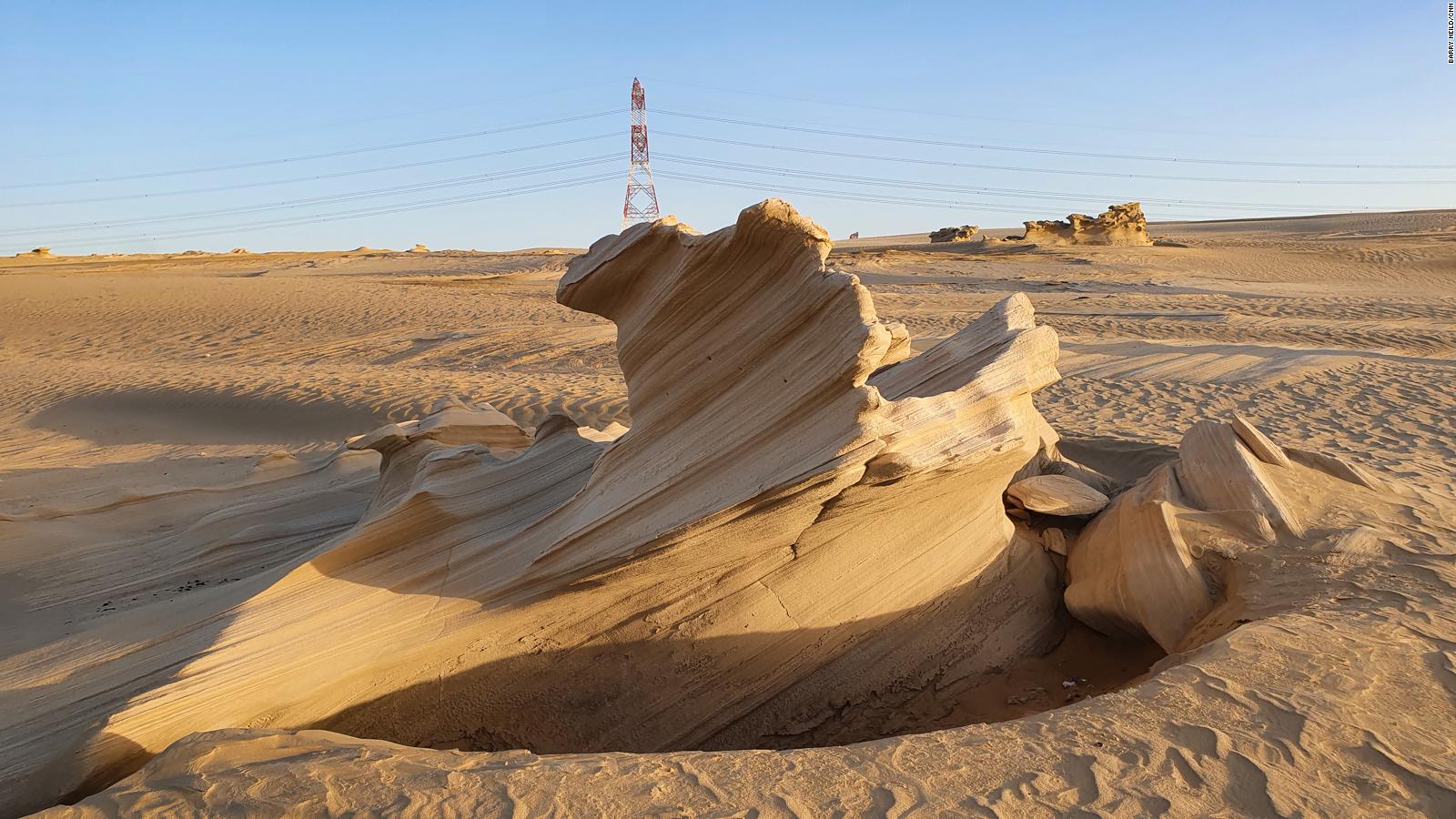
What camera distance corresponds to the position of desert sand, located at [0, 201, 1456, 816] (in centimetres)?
259

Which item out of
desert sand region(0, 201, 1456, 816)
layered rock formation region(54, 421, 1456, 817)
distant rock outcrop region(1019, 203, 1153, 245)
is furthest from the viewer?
distant rock outcrop region(1019, 203, 1153, 245)

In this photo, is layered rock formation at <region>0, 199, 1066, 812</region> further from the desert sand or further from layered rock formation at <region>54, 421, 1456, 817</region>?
layered rock formation at <region>54, 421, 1456, 817</region>

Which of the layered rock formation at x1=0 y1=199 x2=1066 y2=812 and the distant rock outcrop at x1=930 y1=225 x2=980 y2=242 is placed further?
the distant rock outcrop at x1=930 y1=225 x2=980 y2=242

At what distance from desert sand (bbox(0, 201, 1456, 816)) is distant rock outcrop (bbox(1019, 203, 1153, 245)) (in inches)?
933

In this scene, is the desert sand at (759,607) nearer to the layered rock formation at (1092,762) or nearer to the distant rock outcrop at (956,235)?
the layered rock formation at (1092,762)

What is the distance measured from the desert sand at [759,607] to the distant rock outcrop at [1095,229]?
23698mm

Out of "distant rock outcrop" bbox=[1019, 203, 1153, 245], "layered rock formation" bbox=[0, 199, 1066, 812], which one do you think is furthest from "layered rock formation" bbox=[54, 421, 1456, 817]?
"distant rock outcrop" bbox=[1019, 203, 1153, 245]

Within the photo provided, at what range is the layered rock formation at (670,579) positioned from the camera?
3.39 metres

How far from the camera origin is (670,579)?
3.79 m

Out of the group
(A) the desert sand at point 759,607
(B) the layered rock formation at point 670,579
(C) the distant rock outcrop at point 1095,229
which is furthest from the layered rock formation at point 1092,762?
(C) the distant rock outcrop at point 1095,229

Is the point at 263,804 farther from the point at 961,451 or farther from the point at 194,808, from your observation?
the point at 961,451

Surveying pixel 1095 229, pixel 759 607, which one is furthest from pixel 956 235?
pixel 759 607

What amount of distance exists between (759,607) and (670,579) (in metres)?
0.38

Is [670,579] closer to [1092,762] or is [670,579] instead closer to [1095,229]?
[1092,762]
